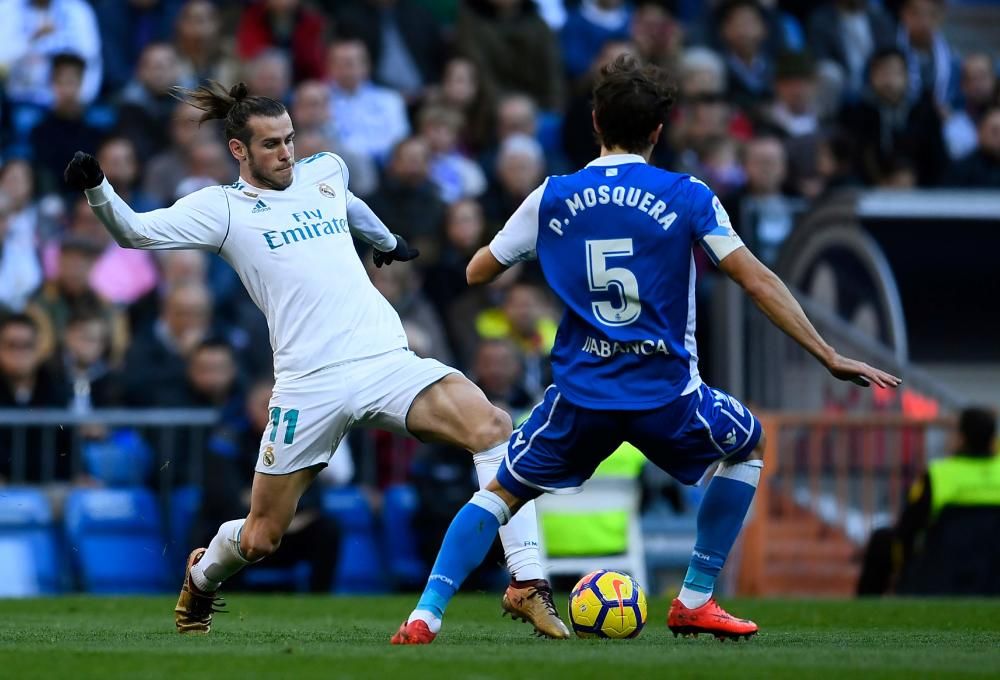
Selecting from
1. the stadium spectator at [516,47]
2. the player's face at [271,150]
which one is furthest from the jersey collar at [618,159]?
the stadium spectator at [516,47]

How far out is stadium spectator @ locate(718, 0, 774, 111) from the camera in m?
18.5

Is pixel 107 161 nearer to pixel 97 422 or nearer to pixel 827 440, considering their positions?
pixel 97 422

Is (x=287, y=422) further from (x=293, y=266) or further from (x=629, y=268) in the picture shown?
(x=629, y=268)

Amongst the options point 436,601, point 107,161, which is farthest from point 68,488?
point 436,601

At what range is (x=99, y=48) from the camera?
16.0 m

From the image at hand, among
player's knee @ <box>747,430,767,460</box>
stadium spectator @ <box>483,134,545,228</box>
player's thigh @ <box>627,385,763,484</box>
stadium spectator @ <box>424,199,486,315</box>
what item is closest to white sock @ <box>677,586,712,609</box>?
player's thigh @ <box>627,385,763,484</box>

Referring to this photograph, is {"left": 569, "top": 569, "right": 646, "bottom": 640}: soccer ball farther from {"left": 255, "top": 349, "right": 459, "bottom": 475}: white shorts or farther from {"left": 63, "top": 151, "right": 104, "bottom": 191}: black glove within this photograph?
{"left": 63, "top": 151, "right": 104, "bottom": 191}: black glove

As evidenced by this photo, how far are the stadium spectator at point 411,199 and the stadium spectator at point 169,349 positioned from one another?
1.80 m

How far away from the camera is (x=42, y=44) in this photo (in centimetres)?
1562

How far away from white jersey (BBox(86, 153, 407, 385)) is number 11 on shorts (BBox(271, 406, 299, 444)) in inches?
6.6

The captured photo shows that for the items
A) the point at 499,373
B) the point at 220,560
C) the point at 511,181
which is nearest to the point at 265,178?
the point at 220,560

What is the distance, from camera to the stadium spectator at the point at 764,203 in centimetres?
1591

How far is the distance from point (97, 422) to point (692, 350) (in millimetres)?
6618

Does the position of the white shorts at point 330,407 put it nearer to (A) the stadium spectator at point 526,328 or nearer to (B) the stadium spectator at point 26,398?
(B) the stadium spectator at point 26,398
